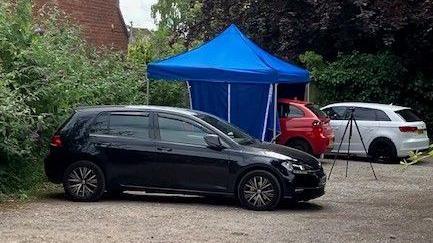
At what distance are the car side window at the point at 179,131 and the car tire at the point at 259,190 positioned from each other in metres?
0.88

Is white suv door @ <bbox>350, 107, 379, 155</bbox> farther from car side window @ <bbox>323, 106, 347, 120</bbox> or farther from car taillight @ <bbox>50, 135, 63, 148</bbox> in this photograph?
car taillight @ <bbox>50, 135, 63, 148</bbox>

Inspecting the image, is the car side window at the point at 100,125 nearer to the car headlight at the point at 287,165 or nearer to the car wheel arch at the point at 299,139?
the car headlight at the point at 287,165

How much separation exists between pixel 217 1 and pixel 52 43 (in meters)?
10.2

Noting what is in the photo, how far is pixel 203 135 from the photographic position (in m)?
11.1

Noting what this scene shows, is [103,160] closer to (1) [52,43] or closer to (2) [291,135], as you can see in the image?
(1) [52,43]

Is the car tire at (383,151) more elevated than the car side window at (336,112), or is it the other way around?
the car side window at (336,112)

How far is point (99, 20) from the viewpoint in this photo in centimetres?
2448

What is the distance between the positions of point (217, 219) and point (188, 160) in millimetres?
1334

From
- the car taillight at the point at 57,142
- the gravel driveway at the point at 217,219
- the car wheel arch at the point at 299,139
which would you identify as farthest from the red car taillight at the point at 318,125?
the car taillight at the point at 57,142

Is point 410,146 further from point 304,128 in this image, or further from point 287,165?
point 287,165

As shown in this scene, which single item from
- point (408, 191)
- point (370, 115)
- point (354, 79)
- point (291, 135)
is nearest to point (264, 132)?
point (291, 135)

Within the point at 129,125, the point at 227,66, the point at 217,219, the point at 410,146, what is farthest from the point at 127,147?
the point at 410,146

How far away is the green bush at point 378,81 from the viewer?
2361 centimetres

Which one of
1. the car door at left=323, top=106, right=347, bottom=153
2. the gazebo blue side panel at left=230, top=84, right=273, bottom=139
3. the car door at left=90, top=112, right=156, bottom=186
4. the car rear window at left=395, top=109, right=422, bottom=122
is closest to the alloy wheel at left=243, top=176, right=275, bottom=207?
the car door at left=90, top=112, right=156, bottom=186
